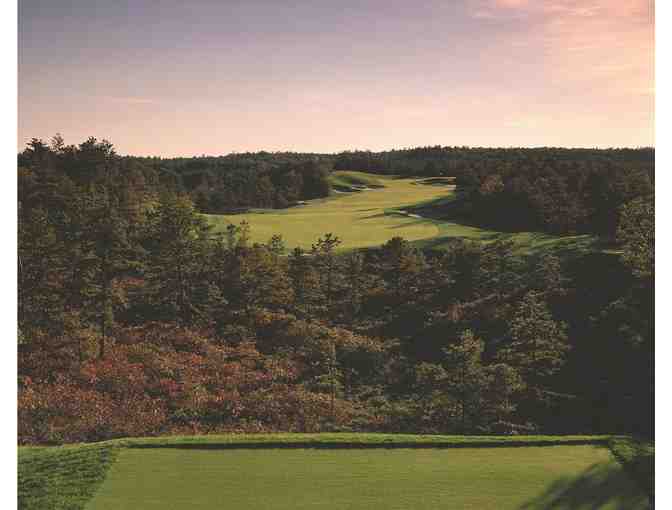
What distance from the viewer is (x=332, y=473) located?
6.55 meters

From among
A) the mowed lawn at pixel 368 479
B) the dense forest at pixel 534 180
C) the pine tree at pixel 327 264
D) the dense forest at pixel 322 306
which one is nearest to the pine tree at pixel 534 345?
the dense forest at pixel 322 306

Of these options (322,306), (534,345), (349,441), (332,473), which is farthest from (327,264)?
(332,473)

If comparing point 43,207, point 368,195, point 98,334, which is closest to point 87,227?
point 43,207

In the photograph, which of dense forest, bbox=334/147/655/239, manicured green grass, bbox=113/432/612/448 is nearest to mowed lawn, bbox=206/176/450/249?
dense forest, bbox=334/147/655/239

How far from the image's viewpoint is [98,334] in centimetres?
1105

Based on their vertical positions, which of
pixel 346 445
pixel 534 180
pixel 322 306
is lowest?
pixel 346 445

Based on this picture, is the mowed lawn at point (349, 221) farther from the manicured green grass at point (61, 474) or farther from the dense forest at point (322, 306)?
the manicured green grass at point (61, 474)

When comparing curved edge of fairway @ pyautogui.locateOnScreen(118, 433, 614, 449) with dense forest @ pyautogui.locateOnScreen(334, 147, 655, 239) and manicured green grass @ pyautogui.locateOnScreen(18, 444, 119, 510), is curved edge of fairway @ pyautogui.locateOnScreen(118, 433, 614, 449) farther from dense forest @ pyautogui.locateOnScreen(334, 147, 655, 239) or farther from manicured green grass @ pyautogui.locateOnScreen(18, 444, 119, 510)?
dense forest @ pyautogui.locateOnScreen(334, 147, 655, 239)

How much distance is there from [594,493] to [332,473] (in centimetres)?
278

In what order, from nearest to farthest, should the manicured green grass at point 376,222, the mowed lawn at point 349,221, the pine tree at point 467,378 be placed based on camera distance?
the pine tree at point 467,378
the manicured green grass at point 376,222
the mowed lawn at point 349,221

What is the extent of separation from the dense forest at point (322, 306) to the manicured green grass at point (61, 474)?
1.78m

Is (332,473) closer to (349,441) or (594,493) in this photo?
(349,441)

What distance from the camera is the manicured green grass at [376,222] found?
1102cm

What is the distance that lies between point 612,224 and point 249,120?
6788 millimetres
